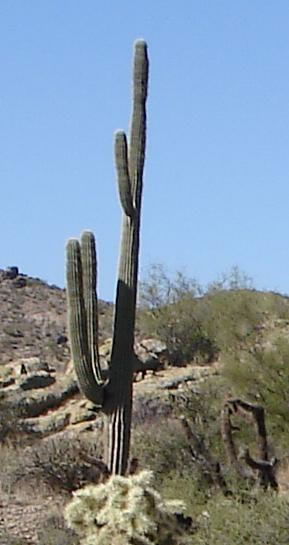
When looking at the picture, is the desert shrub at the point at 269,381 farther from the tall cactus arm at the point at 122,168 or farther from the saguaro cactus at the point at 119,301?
the tall cactus arm at the point at 122,168

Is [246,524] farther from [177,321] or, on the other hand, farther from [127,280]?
[177,321]

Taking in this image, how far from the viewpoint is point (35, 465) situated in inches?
789

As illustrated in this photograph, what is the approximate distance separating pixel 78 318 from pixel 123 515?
5.42m

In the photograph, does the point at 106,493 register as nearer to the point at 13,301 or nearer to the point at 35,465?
the point at 35,465

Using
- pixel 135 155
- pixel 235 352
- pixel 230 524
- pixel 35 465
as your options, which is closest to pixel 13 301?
pixel 235 352

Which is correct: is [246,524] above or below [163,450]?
below

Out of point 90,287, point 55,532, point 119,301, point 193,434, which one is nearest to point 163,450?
point 193,434

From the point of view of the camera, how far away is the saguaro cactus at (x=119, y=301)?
14.3m

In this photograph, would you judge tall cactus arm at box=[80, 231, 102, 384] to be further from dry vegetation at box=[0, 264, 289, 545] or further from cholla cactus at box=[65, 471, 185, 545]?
cholla cactus at box=[65, 471, 185, 545]

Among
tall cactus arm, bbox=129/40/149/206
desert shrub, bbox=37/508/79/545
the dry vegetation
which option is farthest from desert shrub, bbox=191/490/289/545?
tall cactus arm, bbox=129/40/149/206

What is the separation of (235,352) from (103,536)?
15.2 meters

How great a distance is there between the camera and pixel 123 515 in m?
8.98

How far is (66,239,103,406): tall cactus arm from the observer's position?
1416cm

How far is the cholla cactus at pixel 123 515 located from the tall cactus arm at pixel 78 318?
494 cm
